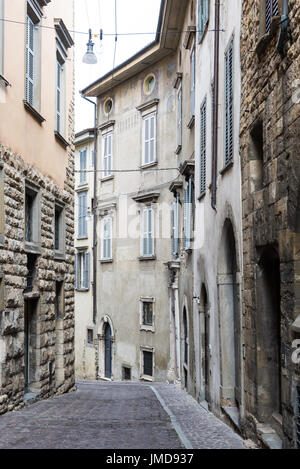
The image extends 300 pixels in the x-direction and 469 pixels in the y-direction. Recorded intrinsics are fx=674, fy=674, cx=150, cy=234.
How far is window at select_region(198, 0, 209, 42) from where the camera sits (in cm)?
1317

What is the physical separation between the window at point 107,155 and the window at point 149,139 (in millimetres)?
2534

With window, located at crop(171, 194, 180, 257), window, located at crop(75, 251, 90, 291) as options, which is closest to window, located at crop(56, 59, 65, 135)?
window, located at crop(171, 194, 180, 257)

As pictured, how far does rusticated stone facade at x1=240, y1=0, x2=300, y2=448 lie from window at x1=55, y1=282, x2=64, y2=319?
6.40m

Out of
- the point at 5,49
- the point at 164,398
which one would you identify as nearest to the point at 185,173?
the point at 164,398

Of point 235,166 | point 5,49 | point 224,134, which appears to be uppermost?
point 5,49

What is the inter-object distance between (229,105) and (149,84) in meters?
14.0

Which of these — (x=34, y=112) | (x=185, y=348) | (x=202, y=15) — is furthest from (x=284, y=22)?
(x=185, y=348)

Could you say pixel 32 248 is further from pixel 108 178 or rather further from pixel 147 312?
pixel 108 178

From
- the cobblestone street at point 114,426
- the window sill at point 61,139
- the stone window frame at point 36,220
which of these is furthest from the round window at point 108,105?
the cobblestone street at point 114,426

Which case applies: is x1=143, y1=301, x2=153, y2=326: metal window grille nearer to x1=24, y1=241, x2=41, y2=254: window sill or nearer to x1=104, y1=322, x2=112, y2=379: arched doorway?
x1=104, y1=322, x2=112, y2=379: arched doorway

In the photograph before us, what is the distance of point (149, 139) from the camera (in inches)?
919
